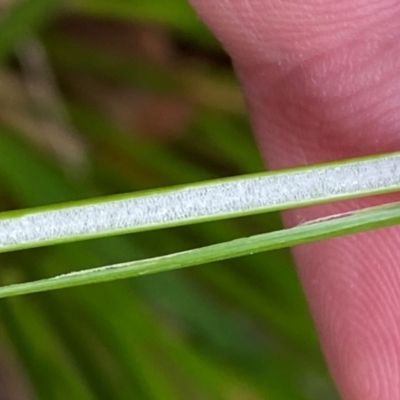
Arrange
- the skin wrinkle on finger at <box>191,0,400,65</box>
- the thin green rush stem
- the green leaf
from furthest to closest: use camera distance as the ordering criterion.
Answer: the green leaf < the skin wrinkle on finger at <box>191,0,400,65</box> < the thin green rush stem

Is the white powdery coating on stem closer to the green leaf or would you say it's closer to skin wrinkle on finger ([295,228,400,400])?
skin wrinkle on finger ([295,228,400,400])

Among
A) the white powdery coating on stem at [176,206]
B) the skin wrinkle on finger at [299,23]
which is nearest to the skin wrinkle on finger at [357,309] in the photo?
the skin wrinkle on finger at [299,23]

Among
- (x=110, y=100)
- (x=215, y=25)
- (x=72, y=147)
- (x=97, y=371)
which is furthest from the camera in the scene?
(x=110, y=100)

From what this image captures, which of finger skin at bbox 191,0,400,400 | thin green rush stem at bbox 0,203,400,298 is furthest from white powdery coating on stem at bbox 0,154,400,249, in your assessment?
finger skin at bbox 191,0,400,400

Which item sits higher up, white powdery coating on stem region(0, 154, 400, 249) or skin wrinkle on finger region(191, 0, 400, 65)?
skin wrinkle on finger region(191, 0, 400, 65)

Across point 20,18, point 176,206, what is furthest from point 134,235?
point 176,206

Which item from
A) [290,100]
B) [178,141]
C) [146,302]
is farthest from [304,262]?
[178,141]

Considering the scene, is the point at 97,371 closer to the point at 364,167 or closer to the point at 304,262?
the point at 304,262
